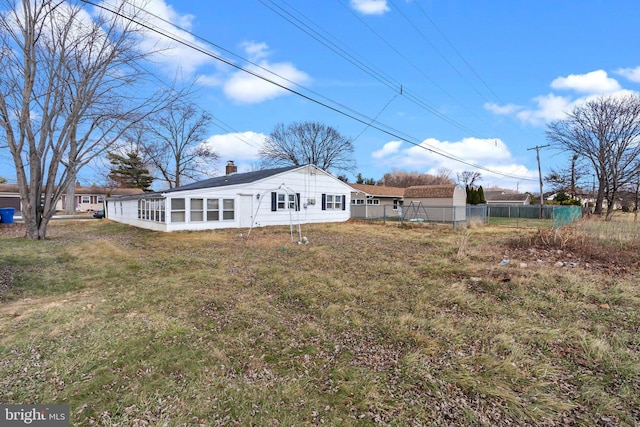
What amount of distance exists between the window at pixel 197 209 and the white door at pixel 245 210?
2.09 m

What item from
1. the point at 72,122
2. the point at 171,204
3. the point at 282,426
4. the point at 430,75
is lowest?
the point at 282,426

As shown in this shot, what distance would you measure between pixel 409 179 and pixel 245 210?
4328 cm

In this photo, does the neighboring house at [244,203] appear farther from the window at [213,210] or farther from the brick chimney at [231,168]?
the brick chimney at [231,168]

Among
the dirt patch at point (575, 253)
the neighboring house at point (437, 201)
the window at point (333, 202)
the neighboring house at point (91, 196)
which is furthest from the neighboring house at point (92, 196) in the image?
the dirt patch at point (575, 253)

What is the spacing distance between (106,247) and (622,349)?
12030 mm

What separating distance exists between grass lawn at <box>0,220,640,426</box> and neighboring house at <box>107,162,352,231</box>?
720cm

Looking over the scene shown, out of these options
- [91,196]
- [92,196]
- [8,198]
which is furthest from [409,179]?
[8,198]

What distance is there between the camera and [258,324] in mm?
4250

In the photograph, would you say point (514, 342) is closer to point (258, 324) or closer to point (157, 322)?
point (258, 324)

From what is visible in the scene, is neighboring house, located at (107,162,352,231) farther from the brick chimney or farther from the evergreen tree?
the evergreen tree

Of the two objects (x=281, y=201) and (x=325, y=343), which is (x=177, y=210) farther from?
(x=325, y=343)

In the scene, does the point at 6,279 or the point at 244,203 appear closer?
the point at 6,279

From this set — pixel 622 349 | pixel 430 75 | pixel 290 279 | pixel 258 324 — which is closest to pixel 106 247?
pixel 290 279

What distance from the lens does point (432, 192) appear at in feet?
80.3
